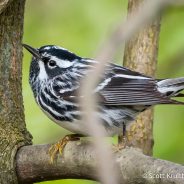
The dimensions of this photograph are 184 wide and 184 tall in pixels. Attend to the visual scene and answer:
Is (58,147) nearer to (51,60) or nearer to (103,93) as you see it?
(103,93)

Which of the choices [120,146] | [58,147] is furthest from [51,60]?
[120,146]

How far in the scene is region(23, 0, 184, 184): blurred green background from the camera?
4.54 metres

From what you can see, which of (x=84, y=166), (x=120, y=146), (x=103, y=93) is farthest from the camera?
(x=103, y=93)

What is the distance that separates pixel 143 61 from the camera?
4.09 meters

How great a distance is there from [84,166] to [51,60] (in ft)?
4.38

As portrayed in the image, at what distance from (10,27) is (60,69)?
0.58 metres

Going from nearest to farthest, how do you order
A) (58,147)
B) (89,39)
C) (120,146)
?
(120,146)
(58,147)
(89,39)

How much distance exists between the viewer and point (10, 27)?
385 centimetres

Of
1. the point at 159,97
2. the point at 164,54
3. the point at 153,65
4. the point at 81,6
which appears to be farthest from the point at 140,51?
the point at 81,6

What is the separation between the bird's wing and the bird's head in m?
0.35

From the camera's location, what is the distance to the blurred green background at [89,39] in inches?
179

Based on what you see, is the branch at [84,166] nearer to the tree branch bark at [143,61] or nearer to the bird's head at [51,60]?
the tree branch bark at [143,61]

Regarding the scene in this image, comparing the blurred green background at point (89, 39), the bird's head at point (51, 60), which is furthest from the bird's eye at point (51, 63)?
the blurred green background at point (89, 39)

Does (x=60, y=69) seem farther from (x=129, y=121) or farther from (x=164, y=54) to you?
(x=164, y=54)
